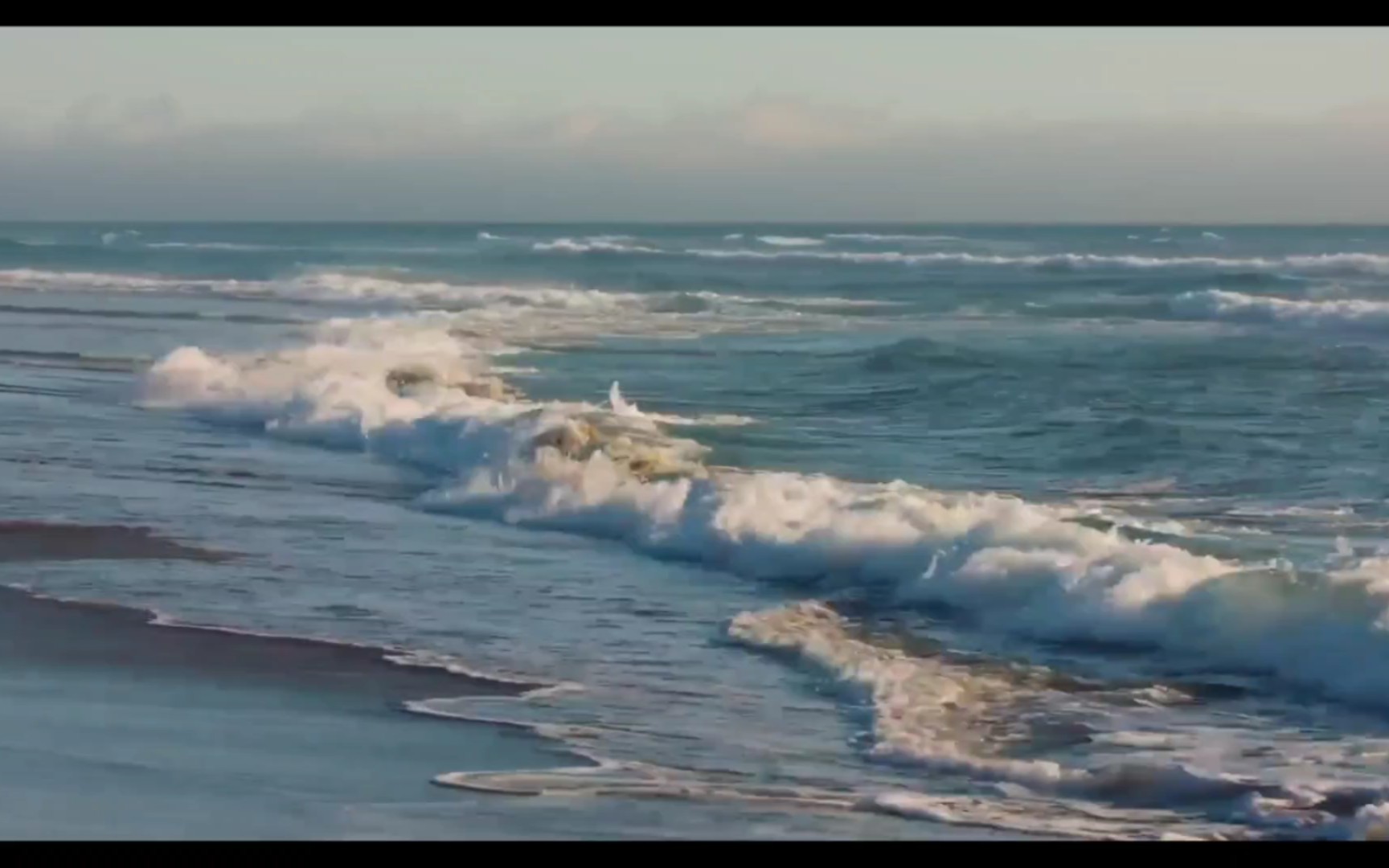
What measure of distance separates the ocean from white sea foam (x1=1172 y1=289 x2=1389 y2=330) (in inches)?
203

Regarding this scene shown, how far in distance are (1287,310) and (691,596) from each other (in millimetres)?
19880

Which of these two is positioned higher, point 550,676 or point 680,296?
point 680,296

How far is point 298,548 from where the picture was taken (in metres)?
8.84

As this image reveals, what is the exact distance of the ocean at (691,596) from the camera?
17.0ft

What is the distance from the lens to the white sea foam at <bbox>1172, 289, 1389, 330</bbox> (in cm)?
2489

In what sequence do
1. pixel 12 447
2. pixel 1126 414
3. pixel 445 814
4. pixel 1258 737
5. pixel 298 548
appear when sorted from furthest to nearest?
pixel 1126 414, pixel 12 447, pixel 298 548, pixel 1258 737, pixel 445 814

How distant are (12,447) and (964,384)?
873cm

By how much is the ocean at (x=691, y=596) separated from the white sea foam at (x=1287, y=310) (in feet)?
17.0

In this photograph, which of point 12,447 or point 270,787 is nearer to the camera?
point 270,787

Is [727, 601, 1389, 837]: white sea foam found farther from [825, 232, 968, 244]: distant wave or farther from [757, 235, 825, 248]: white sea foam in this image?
[825, 232, 968, 244]: distant wave

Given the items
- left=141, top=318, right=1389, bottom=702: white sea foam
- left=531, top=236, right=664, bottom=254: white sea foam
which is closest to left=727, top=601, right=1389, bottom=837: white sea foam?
left=141, top=318, right=1389, bottom=702: white sea foam
